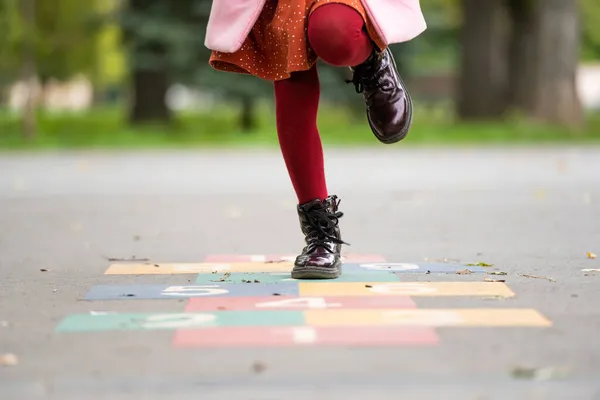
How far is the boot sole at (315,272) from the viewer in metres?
5.08

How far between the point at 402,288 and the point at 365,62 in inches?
37.0

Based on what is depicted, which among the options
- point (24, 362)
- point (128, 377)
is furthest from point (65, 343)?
point (128, 377)

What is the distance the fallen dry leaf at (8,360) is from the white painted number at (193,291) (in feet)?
3.84

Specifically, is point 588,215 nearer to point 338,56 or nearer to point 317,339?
point 338,56

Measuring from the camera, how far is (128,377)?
3252 mm

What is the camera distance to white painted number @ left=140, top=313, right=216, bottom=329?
3967 mm

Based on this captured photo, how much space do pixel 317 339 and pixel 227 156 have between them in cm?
1303

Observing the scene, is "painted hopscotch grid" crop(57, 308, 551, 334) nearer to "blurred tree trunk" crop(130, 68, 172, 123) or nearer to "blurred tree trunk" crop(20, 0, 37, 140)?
"blurred tree trunk" crop(20, 0, 37, 140)

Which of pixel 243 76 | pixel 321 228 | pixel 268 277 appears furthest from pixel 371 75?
pixel 243 76

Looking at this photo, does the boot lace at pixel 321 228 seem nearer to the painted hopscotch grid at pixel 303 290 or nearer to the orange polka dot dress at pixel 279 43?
Answer: the painted hopscotch grid at pixel 303 290

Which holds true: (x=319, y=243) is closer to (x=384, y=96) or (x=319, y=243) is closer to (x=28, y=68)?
(x=384, y=96)

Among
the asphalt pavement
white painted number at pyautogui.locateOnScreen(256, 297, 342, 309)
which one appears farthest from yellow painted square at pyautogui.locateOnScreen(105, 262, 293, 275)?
white painted number at pyautogui.locateOnScreen(256, 297, 342, 309)

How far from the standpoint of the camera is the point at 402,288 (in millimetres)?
4793

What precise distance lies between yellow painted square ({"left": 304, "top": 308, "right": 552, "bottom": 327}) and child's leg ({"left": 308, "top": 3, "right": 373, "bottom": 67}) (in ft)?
3.57
